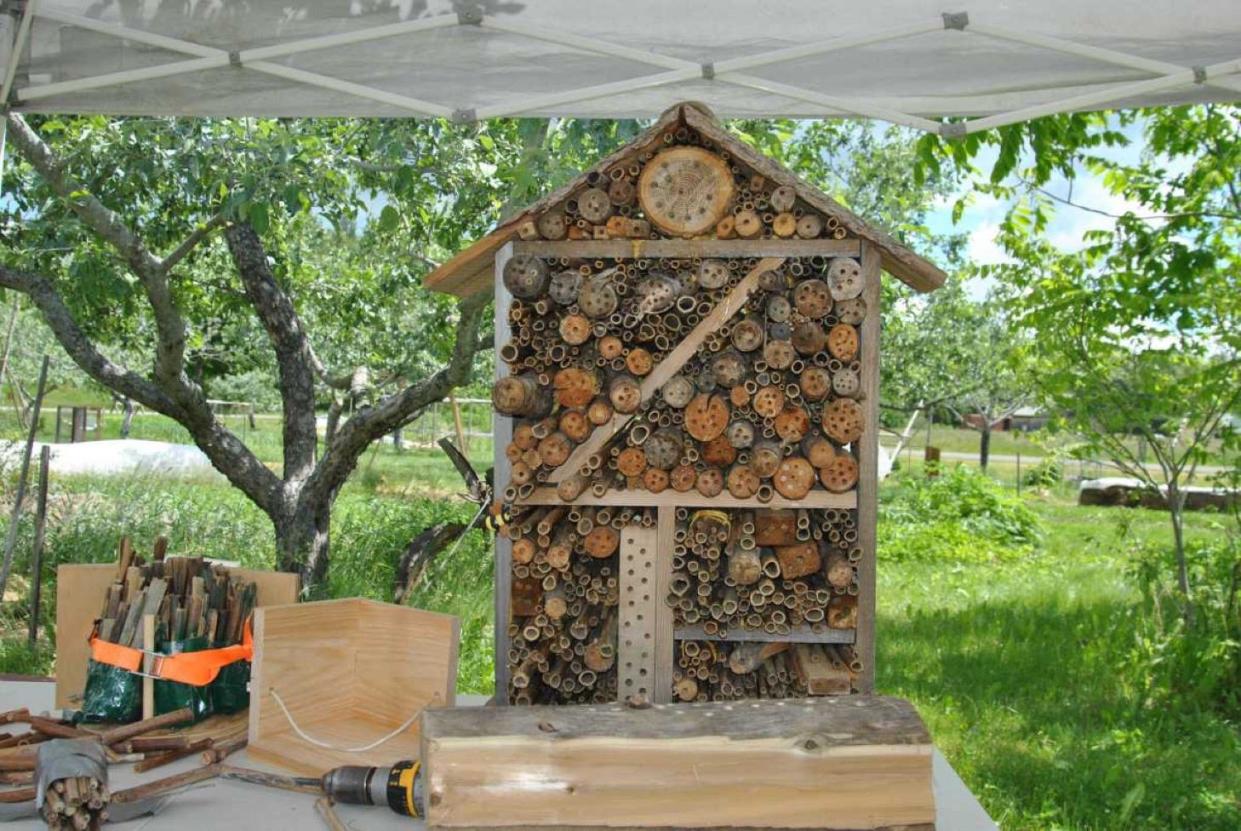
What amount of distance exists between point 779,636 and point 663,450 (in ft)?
2.33

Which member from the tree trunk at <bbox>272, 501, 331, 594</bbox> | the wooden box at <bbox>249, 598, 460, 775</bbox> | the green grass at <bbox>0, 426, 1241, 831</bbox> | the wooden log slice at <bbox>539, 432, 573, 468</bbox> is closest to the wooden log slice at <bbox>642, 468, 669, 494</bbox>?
the wooden log slice at <bbox>539, 432, 573, 468</bbox>

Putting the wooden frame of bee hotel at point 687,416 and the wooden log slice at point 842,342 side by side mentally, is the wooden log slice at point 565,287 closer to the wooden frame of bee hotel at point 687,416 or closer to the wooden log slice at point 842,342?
the wooden frame of bee hotel at point 687,416

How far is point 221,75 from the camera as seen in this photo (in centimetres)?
430

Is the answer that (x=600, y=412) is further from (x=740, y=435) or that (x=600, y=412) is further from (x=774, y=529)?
(x=774, y=529)

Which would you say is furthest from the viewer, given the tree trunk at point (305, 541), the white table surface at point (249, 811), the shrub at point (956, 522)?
the shrub at point (956, 522)

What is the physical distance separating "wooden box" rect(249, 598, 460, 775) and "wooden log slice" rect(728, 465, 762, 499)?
959 millimetres

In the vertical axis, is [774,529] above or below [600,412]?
below

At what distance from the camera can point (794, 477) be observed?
3.62m

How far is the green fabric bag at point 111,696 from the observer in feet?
12.3

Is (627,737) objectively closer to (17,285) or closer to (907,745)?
(907,745)

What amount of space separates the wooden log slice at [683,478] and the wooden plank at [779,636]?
461mm

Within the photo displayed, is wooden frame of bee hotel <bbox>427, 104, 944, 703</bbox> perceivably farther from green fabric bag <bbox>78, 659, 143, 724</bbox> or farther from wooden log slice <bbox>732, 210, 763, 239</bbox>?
green fabric bag <bbox>78, 659, 143, 724</bbox>

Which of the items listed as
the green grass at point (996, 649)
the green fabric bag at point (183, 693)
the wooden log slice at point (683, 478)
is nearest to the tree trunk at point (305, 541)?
the green grass at point (996, 649)

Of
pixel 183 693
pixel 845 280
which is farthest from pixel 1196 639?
pixel 183 693
